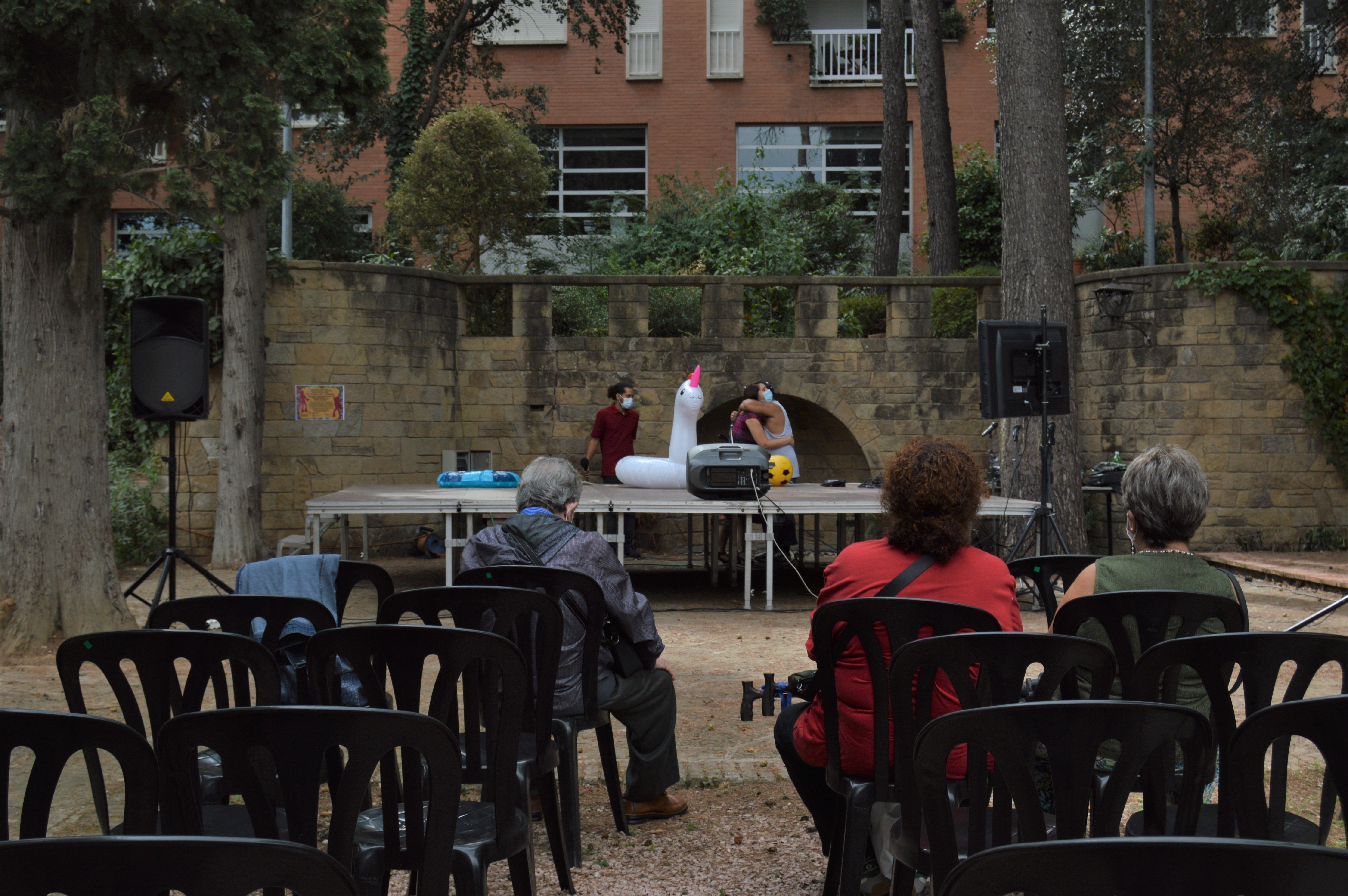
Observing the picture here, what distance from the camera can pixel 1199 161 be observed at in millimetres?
16516

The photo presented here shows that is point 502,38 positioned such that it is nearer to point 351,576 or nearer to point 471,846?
point 351,576

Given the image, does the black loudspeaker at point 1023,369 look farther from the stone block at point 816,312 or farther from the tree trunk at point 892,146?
the tree trunk at point 892,146

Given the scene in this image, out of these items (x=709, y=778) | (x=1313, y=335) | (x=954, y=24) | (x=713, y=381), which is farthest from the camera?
(x=954, y=24)

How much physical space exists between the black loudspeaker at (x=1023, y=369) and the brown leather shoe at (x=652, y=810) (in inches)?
169

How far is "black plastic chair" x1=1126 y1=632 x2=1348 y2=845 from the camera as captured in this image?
220cm

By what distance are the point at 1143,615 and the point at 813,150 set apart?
59.7 feet

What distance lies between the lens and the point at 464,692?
260cm

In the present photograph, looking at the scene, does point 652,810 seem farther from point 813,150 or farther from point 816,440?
point 813,150

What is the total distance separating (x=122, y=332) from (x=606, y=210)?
9795 millimetres

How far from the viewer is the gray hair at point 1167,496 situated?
111 inches

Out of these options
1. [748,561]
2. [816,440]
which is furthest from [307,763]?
[816,440]

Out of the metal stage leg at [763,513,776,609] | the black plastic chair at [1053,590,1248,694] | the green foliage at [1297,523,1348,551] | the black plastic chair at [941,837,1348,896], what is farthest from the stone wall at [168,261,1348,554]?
the black plastic chair at [941,837,1348,896]

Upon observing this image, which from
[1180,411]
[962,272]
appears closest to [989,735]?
Result: [1180,411]

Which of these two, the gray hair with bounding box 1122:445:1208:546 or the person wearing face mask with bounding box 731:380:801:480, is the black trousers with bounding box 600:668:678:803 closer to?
the gray hair with bounding box 1122:445:1208:546
